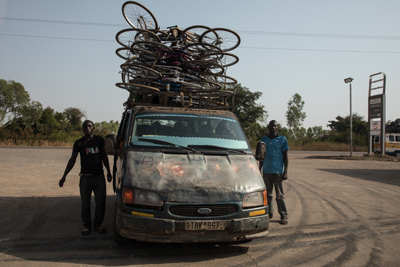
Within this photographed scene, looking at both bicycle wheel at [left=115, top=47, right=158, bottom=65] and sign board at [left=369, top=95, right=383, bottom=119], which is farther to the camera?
sign board at [left=369, top=95, right=383, bottom=119]

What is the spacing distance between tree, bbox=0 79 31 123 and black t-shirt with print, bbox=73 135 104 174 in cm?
5470

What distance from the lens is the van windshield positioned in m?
4.66

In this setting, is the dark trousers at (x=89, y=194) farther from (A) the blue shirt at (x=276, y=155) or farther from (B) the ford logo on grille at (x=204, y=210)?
(A) the blue shirt at (x=276, y=155)

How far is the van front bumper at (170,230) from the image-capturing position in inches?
143

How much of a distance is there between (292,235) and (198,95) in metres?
2.95

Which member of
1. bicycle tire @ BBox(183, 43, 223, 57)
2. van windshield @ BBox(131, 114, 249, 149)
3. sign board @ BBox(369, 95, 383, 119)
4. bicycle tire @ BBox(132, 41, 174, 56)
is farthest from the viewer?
sign board @ BBox(369, 95, 383, 119)

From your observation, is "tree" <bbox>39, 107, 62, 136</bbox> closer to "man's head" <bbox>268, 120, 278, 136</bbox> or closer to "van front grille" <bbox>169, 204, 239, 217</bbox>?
"man's head" <bbox>268, 120, 278, 136</bbox>

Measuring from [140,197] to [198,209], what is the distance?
0.71m

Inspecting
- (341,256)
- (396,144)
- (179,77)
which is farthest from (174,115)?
(396,144)

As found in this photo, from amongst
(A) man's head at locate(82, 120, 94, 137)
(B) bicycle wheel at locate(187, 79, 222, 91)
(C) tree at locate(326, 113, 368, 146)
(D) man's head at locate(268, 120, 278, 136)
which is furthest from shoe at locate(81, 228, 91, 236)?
(C) tree at locate(326, 113, 368, 146)

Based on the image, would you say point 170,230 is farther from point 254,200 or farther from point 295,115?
point 295,115

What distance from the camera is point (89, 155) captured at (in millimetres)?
5117

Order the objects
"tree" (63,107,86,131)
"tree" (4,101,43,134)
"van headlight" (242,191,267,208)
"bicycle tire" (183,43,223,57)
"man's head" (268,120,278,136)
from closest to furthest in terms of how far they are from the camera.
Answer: "van headlight" (242,191,267,208)
"man's head" (268,120,278,136)
"bicycle tire" (183,43,223,57)
"tree" (4,101,43,134)
"tree" (63,107,86,131)

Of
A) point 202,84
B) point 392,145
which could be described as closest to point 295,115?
point 392,145
